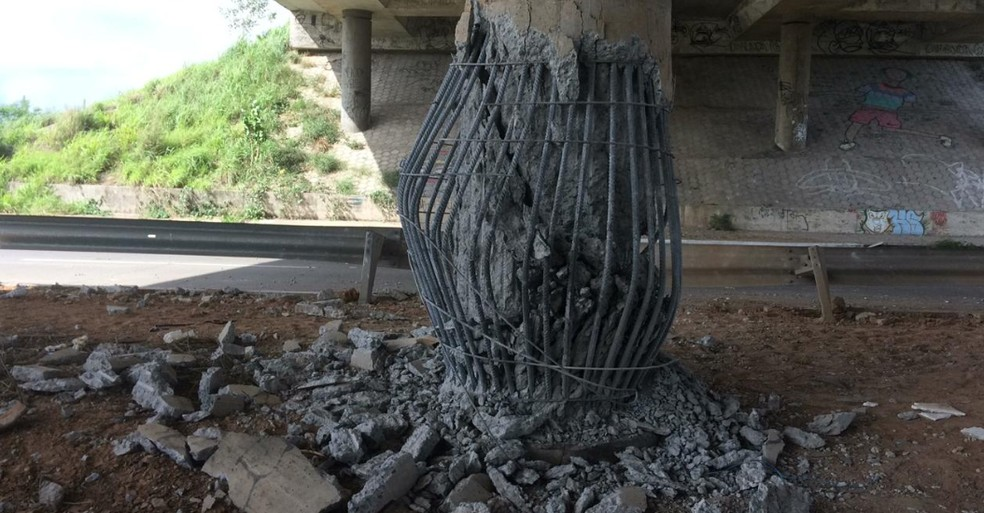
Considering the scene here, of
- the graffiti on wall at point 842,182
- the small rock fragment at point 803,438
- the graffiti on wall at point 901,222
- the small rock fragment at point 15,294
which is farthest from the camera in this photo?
the graffiti on wall at point 842,182

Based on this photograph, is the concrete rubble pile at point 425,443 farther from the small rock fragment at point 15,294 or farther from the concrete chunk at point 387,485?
the small rock fragment at point 15,294

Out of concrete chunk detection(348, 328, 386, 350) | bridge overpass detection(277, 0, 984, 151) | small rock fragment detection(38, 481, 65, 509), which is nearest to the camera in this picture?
small rock fragment detection(38, 481, 65, 509)

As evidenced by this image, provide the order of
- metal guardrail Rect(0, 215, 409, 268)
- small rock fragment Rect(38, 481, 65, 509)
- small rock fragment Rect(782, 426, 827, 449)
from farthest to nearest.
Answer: metal guardrail Rect(0, 215, 409, 268) < small rock fragment Rect(782, 426, 827, 449) < small rock fragment Rect(38, 481, 65, 509)

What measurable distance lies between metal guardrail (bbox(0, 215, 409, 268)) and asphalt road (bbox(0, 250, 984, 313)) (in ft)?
3.41

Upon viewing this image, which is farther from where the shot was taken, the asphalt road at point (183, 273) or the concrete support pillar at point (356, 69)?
the concrete support pillar at point (356, 69)

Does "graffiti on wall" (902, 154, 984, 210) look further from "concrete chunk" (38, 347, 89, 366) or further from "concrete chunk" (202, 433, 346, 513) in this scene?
"concrete chunk" (202, 433, 346, 513)

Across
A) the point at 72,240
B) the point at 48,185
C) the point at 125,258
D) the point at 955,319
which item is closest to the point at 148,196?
the point at 48,185

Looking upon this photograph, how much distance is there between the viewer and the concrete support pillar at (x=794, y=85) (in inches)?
966

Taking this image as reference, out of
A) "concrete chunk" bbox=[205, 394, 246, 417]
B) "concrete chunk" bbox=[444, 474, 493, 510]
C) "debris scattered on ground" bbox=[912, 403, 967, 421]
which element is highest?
"concrete chunk" bbox=[205, 394, 246, 417]

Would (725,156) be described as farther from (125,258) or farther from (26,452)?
(26,452)

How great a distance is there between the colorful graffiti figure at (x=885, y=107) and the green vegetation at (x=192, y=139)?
53.6 ft

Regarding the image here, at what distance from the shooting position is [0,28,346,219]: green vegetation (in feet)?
77.5

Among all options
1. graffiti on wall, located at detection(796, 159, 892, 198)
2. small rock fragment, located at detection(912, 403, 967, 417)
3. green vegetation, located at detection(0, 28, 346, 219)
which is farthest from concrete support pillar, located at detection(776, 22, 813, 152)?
small rock fragment, located at detection(912, 403, 967, 417)

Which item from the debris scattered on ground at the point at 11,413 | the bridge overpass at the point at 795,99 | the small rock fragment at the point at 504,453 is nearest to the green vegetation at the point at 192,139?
the bridge overpass at the point at 795,99
